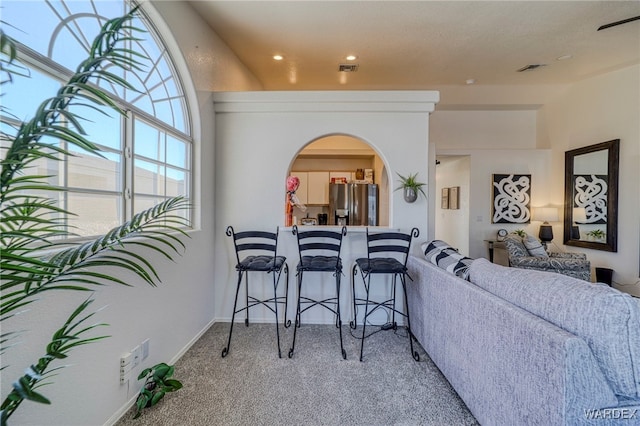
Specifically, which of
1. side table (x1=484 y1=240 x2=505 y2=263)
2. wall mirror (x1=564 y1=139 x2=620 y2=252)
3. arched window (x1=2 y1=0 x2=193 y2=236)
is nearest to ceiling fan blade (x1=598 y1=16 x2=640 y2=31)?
wall mirror (x1=564 y1=139 x2=620 y2=252)

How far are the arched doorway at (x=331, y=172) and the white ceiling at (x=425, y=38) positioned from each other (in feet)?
4.13

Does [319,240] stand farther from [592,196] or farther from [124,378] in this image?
[592,196]

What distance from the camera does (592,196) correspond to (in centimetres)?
413

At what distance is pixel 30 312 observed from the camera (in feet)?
3.84

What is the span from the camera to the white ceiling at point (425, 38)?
8.61 ft

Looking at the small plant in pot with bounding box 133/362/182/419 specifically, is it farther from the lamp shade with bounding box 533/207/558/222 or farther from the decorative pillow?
the lamp shade with bounding box 533/207/558/222

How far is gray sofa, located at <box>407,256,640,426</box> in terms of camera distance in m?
1.01

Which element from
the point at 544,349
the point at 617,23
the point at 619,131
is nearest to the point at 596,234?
the point at 619,131

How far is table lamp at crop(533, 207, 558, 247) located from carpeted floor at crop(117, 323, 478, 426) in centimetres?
368

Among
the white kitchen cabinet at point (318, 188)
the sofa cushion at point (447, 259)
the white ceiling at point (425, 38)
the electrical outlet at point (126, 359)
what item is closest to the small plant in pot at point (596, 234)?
the white ceiling at point (425, 38)

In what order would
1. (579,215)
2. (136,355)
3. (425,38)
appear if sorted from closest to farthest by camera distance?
(136,355) → (425,38) → (579,215)

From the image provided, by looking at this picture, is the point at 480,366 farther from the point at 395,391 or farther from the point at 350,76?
the point at 350,76

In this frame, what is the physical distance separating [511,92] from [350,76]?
115 inches

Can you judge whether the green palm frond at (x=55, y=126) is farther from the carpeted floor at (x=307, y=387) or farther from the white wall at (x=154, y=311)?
the carpeted floor at (x=307, y=387)
